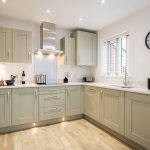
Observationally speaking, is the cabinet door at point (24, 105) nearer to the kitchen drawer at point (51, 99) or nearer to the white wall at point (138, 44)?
the kitchen drawer at point (51, 99)

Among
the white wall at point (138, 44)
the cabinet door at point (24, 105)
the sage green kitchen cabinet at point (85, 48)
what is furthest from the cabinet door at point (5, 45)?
the white wall at point (138, 44)

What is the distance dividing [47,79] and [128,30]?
7.56 ft

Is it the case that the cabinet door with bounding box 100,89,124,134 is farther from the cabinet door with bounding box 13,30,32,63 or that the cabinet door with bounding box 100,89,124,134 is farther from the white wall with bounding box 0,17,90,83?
the cabinet door with bounding box 13,30,32,63

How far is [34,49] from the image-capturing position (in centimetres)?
353

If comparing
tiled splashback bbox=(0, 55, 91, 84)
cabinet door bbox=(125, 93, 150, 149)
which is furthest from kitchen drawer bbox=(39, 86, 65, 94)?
cabinet door bbox=(125, 93, 150, 149)

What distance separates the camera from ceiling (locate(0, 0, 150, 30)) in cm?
243

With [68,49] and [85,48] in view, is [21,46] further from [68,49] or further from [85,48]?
[85,48]

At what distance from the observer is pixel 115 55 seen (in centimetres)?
356

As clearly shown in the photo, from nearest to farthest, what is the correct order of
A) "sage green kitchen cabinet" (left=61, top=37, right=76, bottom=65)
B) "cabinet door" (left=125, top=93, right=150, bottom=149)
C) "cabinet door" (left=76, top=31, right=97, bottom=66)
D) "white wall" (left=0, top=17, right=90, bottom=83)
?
"cabinet door" (left=125, top=93, right=150, bottom=149), "white wall" (left=0, top=17, right=90, bottom=83), "sage green kitchen cabinet" (left=61, top=37, right=76, bottom=65), "cabinet door" (left=76, top=31, right=97, bottom=66)

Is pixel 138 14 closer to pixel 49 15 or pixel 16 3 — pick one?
pixel 49 15

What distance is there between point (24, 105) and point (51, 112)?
0.64 meters

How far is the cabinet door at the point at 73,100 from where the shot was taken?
3349mm

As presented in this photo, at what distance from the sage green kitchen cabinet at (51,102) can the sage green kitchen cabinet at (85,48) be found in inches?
41.1

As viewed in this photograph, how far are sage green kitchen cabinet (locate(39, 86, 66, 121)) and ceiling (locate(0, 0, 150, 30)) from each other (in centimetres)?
161
